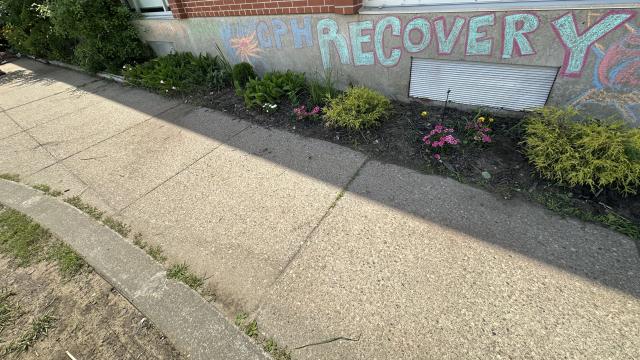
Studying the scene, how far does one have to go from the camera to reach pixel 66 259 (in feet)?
8.08

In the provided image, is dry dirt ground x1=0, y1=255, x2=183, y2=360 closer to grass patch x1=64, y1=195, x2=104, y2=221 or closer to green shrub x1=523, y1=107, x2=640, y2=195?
grass patch x1=64, y1=195, x2=104, y2=221

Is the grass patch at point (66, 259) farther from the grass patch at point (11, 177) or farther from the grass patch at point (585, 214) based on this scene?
the grass patch at point (585, 214)

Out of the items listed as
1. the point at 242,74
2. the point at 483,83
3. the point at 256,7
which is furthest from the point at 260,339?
the point at 256,7

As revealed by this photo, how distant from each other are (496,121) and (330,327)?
2.87 meters

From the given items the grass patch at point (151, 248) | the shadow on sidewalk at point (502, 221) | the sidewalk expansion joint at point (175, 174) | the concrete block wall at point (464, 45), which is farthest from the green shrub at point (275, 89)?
the grass patch at point (151, 248)

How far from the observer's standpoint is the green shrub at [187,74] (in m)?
5.13

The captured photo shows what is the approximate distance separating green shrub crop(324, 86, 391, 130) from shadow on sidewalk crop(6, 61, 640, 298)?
0.59 metres

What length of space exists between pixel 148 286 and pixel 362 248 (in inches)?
63.1

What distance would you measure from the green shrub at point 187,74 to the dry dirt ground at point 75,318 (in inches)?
140

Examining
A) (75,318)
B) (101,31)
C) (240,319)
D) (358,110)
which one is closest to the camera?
(240,319)

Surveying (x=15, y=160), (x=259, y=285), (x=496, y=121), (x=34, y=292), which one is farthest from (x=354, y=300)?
(x=15, y=160)

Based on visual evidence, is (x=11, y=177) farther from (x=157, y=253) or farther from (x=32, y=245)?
(x=157, y=253)

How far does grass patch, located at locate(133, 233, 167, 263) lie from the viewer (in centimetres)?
244

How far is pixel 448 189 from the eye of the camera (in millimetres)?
2742
